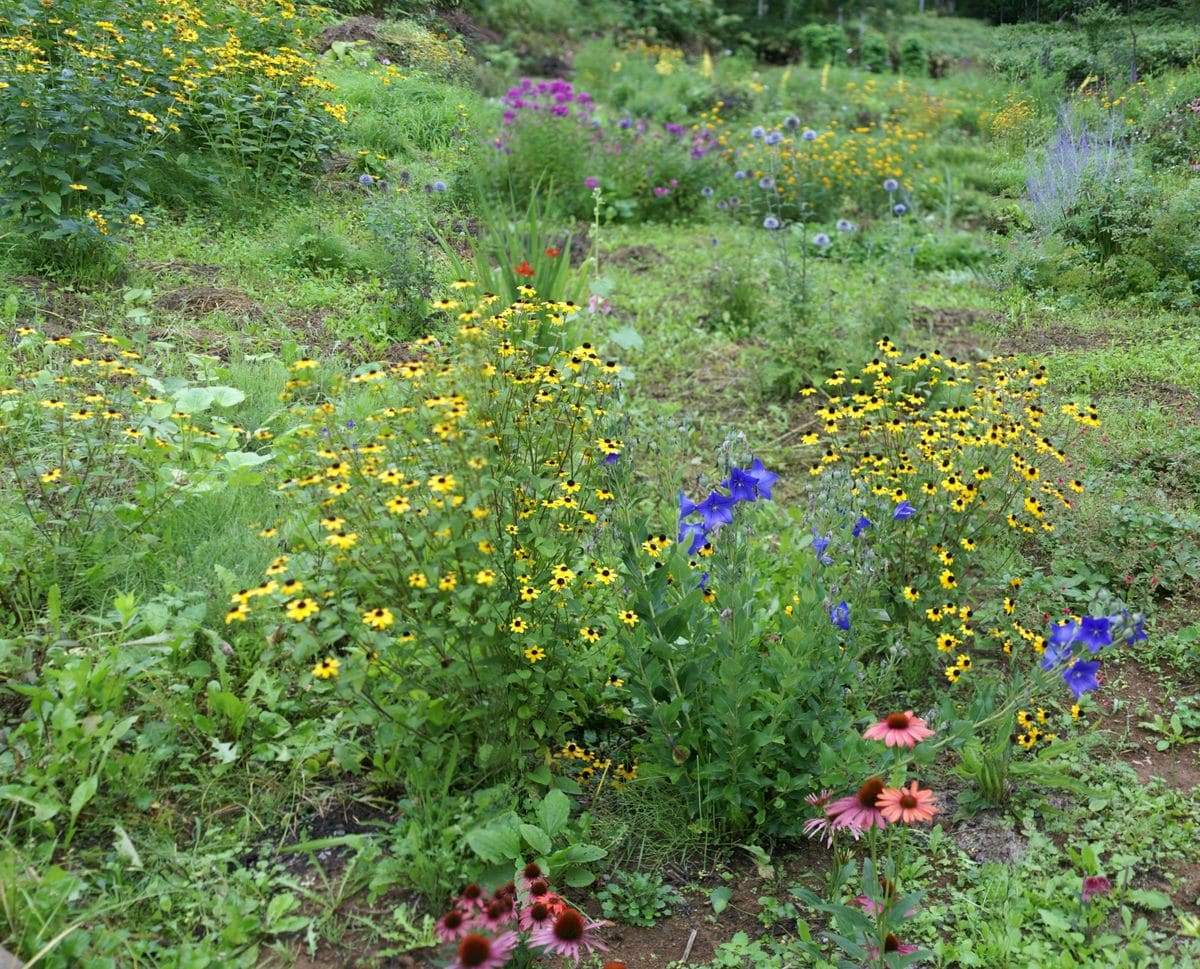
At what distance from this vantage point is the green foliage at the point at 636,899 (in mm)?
2100

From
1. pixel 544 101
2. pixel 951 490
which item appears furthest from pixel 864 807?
pixel 544 101

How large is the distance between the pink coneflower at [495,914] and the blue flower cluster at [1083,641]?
1.20m

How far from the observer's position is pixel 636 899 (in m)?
2.15

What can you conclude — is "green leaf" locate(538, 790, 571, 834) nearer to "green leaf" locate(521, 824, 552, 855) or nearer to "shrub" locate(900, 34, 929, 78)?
"green leaf" locate(521, 824, 552, 855)

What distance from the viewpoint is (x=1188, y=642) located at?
282 centimetres

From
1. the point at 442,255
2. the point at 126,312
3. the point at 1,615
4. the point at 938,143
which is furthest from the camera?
the point at 938,143

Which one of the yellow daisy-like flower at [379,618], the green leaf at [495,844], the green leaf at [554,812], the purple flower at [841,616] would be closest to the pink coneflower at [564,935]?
the green leaf at [495,844]

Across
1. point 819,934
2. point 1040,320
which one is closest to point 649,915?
point 819,934

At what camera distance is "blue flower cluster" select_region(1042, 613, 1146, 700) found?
1774mm

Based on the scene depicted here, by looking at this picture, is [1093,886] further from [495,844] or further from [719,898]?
[495,844]

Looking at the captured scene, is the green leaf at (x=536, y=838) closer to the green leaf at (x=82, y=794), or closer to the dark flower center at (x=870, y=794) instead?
the dark flower center at (x=870, y=794)

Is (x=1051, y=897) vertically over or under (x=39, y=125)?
under

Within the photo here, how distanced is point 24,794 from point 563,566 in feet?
4.13

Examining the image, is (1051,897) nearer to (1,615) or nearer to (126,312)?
(1,615)
